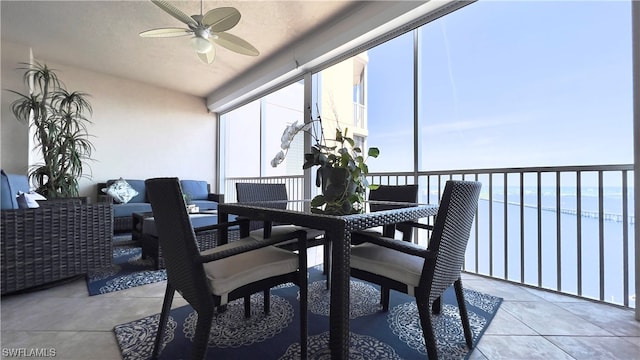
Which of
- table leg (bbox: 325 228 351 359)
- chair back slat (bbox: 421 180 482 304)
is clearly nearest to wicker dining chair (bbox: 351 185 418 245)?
chair back slat (bbox: 421 180 482 304)

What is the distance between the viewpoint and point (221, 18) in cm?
203

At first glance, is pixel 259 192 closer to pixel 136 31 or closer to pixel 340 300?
pixel 340 300

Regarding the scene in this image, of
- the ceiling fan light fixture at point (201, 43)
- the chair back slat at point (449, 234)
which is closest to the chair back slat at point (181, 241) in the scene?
the chair back slat at point (449, 234)

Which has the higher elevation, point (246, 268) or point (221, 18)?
point (221, 18)

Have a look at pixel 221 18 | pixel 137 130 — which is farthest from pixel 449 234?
pixel 137 130

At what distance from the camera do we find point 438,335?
146cm

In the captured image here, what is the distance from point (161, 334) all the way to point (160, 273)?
55.4 inches

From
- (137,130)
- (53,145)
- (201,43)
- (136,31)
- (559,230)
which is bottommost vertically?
(559,230)

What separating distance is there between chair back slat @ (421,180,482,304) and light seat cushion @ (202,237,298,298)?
0.65 m

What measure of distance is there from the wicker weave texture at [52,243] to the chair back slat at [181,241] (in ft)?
5.38

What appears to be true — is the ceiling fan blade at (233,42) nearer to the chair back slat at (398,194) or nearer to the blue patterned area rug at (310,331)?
the chair back slat at (398,194)

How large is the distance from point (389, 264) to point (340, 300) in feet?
1.12

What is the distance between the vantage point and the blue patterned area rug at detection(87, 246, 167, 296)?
211cm

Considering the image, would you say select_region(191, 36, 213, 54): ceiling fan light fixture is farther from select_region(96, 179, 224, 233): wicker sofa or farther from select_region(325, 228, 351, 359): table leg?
select_region(325, 228, 351, 359): table leg
